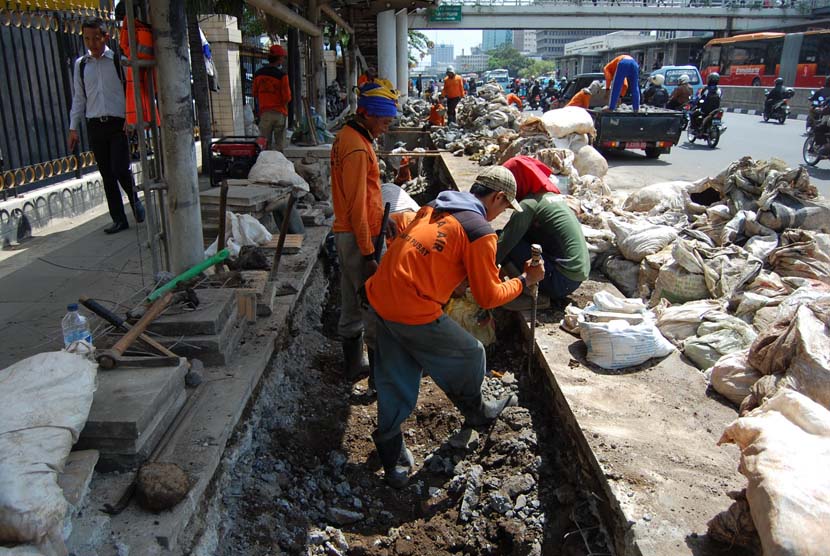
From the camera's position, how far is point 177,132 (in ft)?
11.6

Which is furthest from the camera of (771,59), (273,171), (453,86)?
(771,59)

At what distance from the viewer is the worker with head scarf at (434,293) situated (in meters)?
2.89

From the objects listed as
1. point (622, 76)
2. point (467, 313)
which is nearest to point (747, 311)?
point (467, 313)

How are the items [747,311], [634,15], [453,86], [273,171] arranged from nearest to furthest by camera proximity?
[747,311] → [273,171] → [453,86] → [634,15]

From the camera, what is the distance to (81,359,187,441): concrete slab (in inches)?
90.6

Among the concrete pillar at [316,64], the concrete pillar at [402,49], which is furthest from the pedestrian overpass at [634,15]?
the concrete pillar at [316,64]

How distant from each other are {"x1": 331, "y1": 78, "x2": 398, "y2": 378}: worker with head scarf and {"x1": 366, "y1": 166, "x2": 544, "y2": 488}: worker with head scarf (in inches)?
27.0

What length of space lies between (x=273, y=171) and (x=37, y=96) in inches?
99.7

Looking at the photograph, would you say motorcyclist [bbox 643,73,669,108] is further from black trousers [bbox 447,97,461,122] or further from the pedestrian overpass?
the pedestrian overpass

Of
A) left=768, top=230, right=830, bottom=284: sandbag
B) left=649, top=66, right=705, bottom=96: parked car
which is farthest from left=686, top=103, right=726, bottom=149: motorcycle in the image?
left=649, top=66, right=705, bottom=96: parked car

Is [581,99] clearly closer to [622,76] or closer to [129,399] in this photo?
[622,76]

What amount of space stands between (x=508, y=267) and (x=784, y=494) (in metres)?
2.57

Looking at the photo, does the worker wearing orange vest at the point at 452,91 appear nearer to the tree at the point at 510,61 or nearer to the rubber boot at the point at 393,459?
the rubber boot at the point at 393,459

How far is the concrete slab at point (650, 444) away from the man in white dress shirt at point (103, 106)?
13.3 feet
